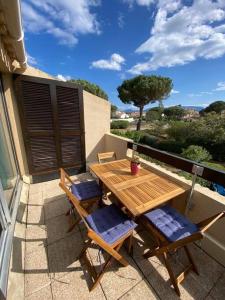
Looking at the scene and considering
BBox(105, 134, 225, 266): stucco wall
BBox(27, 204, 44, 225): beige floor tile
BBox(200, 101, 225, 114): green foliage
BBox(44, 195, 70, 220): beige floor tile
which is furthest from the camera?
BBox(200, 101, 225, 114): green foliage

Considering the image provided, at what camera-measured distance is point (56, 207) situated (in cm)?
244

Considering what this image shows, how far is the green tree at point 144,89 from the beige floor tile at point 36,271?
15065 millimetres

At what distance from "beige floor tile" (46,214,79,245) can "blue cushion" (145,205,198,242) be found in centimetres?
117

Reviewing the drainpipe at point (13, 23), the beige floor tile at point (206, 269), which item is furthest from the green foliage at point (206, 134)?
the drainpipe at point (13, 23)

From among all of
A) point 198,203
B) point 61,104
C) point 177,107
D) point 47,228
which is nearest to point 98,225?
point 47,228

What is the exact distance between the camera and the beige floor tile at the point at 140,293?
1271mm

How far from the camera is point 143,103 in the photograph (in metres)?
15.0

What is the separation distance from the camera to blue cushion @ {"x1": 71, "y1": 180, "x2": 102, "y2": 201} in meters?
2.06

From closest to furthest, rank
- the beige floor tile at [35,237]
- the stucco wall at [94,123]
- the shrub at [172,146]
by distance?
the beige floor tile at [35,237] < the stucco wall at [94,123] < the shrub at [172,146]

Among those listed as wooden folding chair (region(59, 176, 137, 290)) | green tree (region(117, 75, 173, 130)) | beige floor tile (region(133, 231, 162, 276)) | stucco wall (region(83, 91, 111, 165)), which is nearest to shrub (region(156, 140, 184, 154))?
green tree (region(117, 75, 173, 130))

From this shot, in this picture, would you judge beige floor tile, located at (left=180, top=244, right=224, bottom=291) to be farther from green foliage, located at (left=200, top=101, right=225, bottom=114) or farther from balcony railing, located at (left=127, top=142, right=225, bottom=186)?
green foliage, located at (left=200, top=101, right=225, bottom=114)

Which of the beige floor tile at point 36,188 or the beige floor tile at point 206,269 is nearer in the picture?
the beige floor tile at point 206,269

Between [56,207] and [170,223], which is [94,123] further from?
[170,223]

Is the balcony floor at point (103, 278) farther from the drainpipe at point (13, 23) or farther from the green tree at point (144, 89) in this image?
the green tree at point (144, 89)
